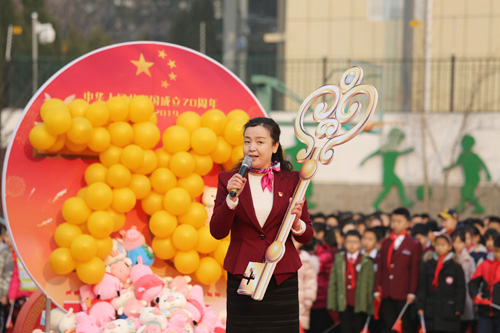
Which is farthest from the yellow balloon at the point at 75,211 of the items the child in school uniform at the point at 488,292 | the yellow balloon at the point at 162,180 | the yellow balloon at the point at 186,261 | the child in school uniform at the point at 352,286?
the child in school uniform at the point at 488,292

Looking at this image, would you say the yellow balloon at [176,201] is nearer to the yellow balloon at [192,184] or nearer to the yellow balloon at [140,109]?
the yellow balloon at [192,184]

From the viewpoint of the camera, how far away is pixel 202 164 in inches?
291

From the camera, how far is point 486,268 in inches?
357

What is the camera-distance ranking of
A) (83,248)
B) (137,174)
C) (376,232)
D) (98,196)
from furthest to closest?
(376,232)
(137,174)
(98,196)
(83,248)

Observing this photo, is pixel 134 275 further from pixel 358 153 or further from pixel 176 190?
pixel 358 153

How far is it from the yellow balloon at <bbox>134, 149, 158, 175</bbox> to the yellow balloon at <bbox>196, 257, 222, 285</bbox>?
3.05 feet

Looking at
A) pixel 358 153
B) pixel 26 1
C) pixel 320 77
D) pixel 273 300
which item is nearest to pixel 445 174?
pixel 358 153

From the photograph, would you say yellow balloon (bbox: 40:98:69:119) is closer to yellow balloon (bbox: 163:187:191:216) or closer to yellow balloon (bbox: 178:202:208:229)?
yellow balloon (bbox: 163:187:191:216)

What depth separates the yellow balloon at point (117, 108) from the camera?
714cm

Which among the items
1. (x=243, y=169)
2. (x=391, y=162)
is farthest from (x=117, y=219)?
(x=391, y=162)

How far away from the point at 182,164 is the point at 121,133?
58 cm

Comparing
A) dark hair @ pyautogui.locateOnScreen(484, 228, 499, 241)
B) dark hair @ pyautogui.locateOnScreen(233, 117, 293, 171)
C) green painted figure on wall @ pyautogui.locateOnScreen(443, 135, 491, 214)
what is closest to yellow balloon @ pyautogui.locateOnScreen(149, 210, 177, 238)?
dark hair @ pyautogui.locateOnScreen(233, 117, 293, 171)

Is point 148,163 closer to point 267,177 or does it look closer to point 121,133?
point 121,133

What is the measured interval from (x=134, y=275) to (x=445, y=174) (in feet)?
36.1
